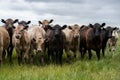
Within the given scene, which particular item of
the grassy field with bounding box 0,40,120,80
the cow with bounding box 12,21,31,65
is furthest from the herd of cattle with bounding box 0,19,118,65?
the grassy field with bounding box 0,40,120,80

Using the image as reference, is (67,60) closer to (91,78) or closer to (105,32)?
(105,32)

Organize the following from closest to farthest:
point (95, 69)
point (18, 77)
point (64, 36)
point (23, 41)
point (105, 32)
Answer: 1. point (18, 77)
2. point (95, 69)
3. point (23, 41)
4. point (64, 36)
5. point (105, 32)

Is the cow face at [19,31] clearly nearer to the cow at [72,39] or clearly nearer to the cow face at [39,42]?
the cow face at [39,42]

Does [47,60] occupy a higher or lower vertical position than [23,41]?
lower

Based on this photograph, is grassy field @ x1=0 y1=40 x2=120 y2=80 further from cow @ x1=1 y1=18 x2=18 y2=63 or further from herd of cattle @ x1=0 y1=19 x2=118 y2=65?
cow @ x1=1 y1=18 x2=18 y2=63

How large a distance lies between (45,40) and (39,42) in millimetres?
926

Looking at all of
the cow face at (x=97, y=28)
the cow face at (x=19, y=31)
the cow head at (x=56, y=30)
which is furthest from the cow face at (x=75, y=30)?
the cow face at (x=19, y=31)

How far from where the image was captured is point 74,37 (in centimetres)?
2081

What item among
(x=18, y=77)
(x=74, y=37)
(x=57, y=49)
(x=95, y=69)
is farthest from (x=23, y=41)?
(x=18, y=77)

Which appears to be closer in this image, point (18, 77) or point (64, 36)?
point (18, 77)

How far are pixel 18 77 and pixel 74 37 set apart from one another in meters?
8.72

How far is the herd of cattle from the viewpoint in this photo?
18703 mm

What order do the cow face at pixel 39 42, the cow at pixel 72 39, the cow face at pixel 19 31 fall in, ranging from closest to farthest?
the cow face at pixel 19 31
the cow face at pixel 39 42
the cow at pixel 72 39

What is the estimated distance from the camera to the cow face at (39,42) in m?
18.9
